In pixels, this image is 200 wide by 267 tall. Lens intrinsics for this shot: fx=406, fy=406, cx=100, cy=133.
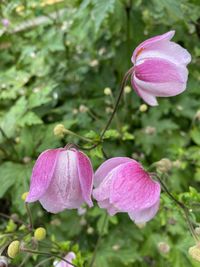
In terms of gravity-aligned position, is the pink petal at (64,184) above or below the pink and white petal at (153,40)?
below

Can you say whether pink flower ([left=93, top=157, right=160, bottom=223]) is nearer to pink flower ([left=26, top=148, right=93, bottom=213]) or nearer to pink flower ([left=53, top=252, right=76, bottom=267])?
pink flower ([left=26, top=148, right=93, bottom=213])

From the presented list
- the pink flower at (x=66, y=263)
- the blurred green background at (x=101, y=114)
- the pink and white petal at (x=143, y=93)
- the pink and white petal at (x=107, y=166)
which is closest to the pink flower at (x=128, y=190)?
the pink and white petal at (x=107, y=166)

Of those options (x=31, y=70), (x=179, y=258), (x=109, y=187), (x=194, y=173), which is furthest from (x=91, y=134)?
(x=31, y=70)

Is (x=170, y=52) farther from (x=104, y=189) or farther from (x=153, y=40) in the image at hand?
(x=104, y=189)

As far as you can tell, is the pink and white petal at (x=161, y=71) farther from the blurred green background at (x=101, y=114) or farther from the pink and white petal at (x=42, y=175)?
the blurred green background at (x=101, y=114)

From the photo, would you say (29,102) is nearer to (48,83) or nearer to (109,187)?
(48,83)

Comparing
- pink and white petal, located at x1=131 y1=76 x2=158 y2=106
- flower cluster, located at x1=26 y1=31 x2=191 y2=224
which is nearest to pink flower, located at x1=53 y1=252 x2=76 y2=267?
flower cluster, located at x1=26 y1=31 x2=191 y2=224

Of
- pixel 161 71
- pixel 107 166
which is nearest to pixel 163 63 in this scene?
pixel 161 71
